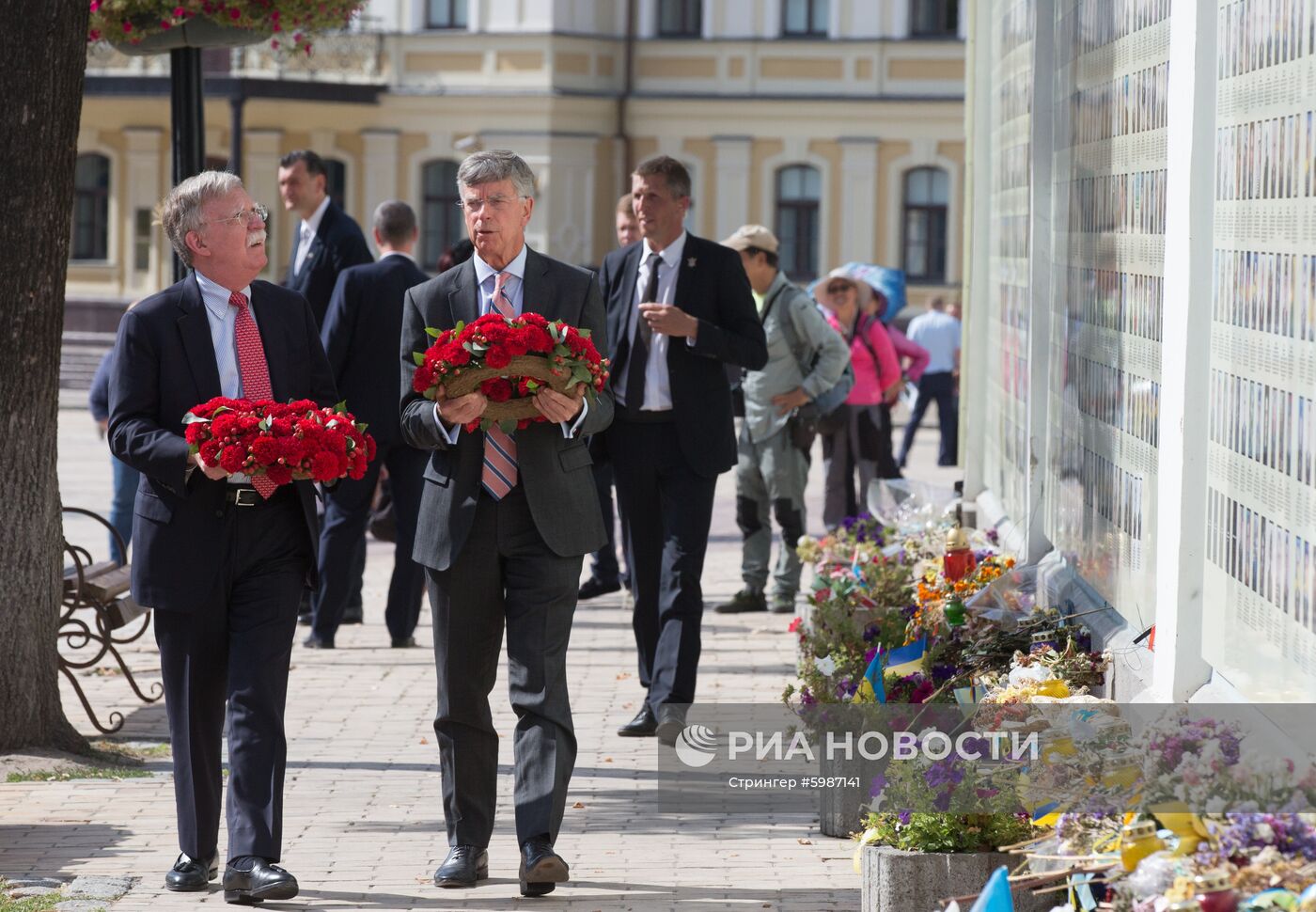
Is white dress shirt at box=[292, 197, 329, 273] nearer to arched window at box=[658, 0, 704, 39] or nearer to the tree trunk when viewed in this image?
the tree trunk

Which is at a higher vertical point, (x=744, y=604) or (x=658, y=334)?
(x=658, y=334)

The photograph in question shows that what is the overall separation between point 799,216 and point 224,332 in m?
33.9

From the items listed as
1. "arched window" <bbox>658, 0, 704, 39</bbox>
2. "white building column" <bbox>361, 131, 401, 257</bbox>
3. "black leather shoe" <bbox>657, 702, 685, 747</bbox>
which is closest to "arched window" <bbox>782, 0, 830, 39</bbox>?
"arched window" <bbox>658, 0, 704, 39</bbox>

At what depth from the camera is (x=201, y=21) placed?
9.10 meters

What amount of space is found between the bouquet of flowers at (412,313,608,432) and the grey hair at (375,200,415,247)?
495cm

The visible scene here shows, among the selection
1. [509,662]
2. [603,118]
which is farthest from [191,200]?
[603,118]

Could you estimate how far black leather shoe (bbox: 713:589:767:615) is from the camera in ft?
37.4

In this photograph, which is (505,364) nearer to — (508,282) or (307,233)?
(508,282)

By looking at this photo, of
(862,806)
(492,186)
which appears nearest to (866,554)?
(862,806)

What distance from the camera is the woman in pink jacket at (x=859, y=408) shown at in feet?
42.0

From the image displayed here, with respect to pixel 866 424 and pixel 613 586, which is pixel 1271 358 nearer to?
pixel 613 586

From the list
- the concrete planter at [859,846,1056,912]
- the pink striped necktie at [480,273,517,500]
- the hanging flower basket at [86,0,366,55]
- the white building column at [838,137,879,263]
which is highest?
the white building column at [838,137,879,263]

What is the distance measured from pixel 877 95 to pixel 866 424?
26.2 m

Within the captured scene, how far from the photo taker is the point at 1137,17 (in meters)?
5.80
